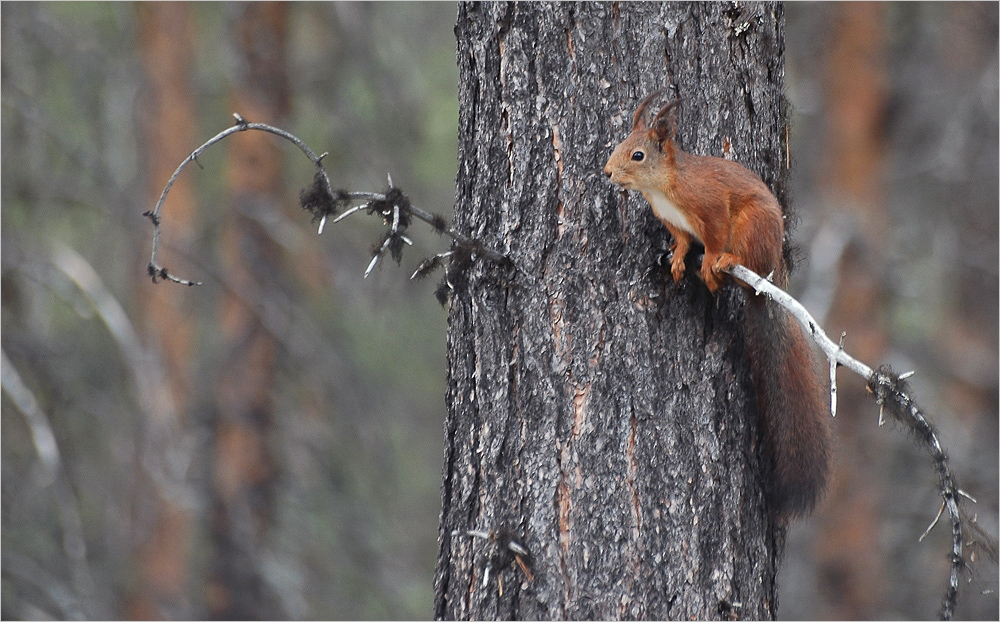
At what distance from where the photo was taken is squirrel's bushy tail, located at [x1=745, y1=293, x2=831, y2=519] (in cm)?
186

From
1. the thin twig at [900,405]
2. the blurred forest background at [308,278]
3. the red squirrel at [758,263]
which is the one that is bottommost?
the thin twig at [900,405]

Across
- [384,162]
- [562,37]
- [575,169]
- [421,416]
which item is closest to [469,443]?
[575,169]

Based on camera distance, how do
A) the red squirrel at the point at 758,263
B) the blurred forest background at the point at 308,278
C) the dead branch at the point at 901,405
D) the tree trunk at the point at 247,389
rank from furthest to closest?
the tree trunk at the point at 247,389, the blurred forest background at the point at 308,278, the red squirrel at the point at 758,263, the dead branch at the point at 901,405

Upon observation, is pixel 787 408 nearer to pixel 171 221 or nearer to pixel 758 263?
pixel 758 263

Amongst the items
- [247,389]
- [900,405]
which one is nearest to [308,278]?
[247,389]

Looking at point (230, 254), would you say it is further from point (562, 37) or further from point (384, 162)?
point (562, 37)

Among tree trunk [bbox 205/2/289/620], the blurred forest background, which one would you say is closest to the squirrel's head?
the blurred forest background

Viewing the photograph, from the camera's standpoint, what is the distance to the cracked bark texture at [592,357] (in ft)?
5.71

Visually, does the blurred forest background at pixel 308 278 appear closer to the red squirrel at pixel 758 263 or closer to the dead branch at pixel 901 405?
the red squirrel at pixel 758 263

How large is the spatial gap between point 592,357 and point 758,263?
1.45 feet

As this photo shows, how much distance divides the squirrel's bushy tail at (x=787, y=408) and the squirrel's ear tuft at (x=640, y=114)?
449 mm

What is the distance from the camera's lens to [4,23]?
14.0ft

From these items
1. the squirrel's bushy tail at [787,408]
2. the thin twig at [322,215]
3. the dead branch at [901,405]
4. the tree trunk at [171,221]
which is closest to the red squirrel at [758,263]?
the squirrel's bushy tail at [787,408]

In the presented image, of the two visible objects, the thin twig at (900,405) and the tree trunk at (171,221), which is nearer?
A: the thin twig at (900,405)
